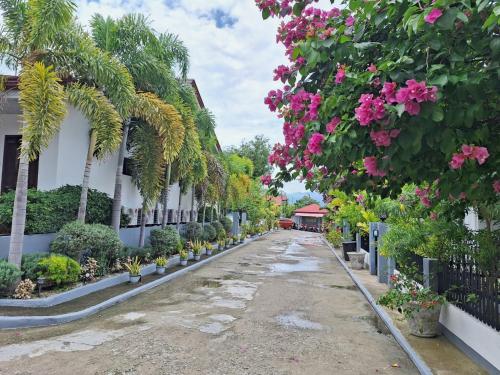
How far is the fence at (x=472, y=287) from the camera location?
533cm

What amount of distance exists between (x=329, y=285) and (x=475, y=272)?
6.67 m

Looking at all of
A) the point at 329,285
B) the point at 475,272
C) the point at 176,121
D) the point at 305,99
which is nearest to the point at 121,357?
the point at 305,99

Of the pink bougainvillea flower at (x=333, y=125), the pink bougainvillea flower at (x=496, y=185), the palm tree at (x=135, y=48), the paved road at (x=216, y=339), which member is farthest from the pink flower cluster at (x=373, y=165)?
the palm tree at (x=135, y=48)

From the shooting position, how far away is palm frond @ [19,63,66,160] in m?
7.62

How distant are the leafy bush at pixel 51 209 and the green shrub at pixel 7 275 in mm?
2095

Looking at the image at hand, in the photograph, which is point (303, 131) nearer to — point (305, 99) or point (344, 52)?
point (305, 99)

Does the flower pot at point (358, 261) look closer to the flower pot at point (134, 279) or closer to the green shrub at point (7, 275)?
the flower pot at point (134, 279)

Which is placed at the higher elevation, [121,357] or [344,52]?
[344,52]

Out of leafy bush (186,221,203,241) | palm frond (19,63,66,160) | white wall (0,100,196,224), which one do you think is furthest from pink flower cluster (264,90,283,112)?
leafy bush (186,221,203,241)

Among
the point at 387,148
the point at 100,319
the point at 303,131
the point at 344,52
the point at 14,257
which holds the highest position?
the point at 344,52

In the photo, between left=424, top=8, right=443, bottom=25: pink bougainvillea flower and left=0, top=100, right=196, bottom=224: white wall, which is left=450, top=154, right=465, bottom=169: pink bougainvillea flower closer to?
left=424, top=8, right=443, bottom=25: pink bougainvillea flower

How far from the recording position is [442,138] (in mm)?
2562

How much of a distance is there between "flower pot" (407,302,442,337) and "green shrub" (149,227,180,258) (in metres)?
9.48

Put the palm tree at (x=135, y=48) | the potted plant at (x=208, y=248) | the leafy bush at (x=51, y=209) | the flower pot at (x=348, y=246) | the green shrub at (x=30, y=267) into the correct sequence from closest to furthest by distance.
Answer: the green shrub at (x=30, y=267)
the leafy bush at (x=51, y=209)
the palm tree at (x=135, y=48)
the potted plant at (x=208, y=248)
the flower pot at (x=348, y=246)
